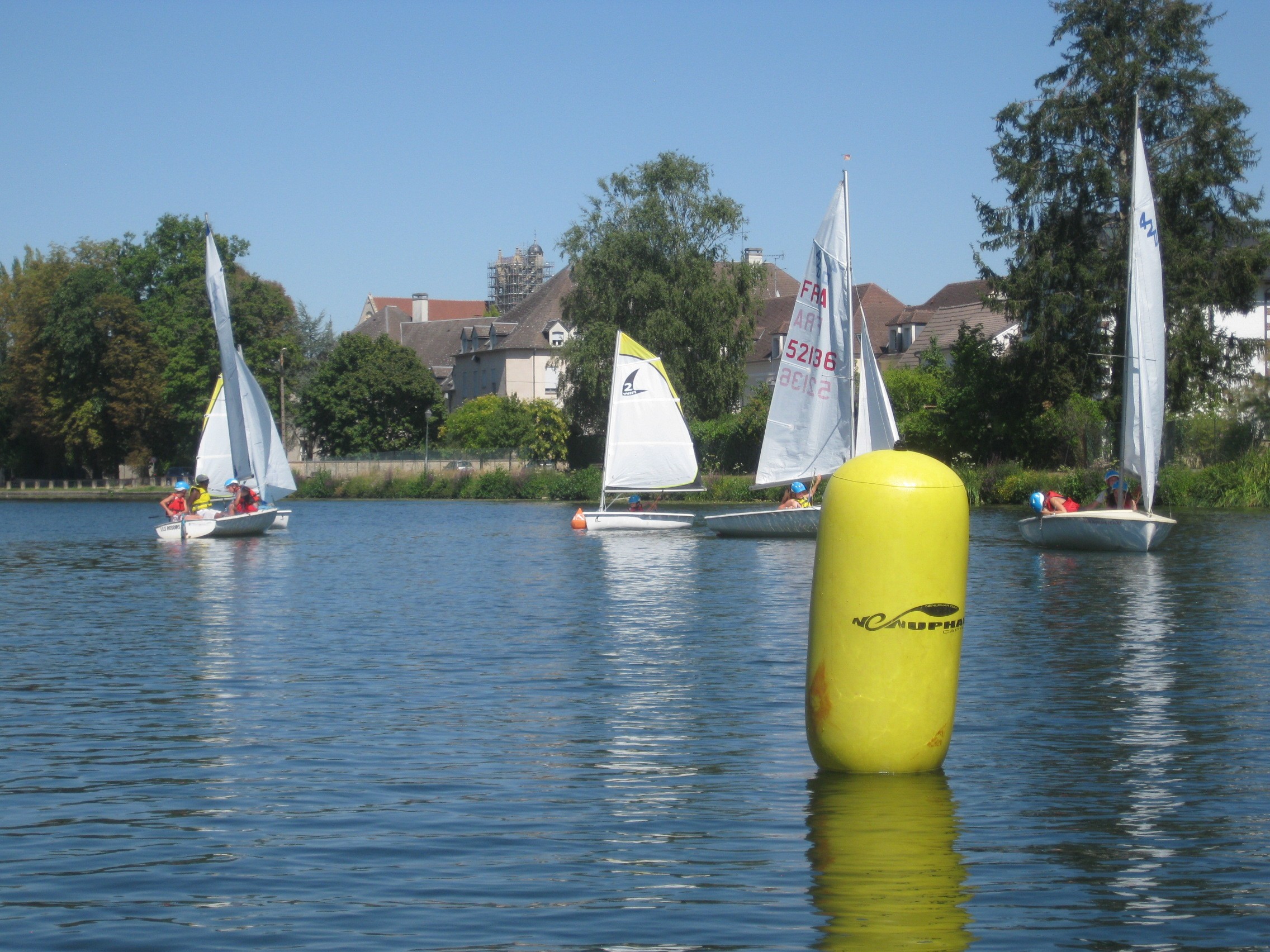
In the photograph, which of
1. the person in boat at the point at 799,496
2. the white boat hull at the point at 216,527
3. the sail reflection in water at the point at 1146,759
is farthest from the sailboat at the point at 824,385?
the sail reflection in water at the point at 1146,759

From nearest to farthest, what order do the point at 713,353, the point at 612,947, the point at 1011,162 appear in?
1. the point at 612,947
2. the point at 1011,162
3. the point at 713,353

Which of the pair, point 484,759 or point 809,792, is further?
point 484,759

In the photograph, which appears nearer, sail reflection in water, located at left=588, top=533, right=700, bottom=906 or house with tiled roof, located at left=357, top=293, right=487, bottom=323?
sail reflection in water, located at left=588, top=533, right=700, bottom=906

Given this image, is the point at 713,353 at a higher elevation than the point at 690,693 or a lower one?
higher

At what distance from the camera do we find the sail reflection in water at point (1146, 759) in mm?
6852

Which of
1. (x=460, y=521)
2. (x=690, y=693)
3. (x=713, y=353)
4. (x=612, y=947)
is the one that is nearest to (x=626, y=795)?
(x=612, y=947)

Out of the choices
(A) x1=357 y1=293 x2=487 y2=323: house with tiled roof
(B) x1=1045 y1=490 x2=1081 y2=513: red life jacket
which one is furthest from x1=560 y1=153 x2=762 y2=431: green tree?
(A) x1=357 y1=293 x2=487 y2=323: house with tiled roof

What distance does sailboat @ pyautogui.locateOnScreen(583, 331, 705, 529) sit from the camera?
127 feet

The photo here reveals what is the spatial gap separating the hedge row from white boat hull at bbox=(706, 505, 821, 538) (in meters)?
24.1

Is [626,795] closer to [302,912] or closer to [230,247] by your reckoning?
[302,912]

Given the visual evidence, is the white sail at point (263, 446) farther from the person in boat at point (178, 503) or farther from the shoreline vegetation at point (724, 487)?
the shoreline vegetation at point (724, 487)

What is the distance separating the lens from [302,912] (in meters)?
6.64

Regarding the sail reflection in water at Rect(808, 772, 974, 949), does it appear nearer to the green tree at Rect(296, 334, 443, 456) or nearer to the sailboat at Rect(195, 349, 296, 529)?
the sailboat at Rect(195, 349, 296, 529)

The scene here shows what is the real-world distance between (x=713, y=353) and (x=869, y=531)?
59531mm
